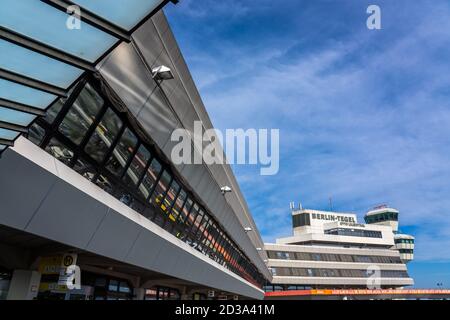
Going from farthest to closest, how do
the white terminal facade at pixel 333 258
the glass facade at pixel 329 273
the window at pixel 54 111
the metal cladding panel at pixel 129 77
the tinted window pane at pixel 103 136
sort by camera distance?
the white terminal facade at pixel 333 258 → the glass facade at pixel 329 273 → the tinted window pane at pixel 103 136 → the metal cladding panel at pixel 129 77 → the window at pixel 54 111

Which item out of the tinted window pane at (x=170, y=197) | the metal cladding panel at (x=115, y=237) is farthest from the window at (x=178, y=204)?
the metal cladding panel at (x=115, y=237)

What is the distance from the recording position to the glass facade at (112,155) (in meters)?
6.78

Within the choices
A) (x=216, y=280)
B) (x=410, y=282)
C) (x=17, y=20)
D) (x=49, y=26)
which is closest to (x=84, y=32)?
(x=49, y=26)

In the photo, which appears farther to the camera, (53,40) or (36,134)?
(36,134)

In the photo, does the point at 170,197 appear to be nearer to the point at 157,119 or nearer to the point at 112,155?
the point at 157,119

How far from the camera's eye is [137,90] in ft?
26.3

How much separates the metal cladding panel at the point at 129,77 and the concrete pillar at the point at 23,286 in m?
4.95

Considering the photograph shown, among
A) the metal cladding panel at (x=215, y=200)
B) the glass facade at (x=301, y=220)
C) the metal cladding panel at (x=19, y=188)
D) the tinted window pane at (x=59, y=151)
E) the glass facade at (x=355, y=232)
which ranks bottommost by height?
the metal cladding panel at (x=19, y=188)

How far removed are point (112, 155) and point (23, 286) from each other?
394cm

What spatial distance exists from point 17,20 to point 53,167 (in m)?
3.87

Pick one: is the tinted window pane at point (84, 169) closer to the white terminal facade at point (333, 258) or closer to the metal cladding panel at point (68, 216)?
the metal cladding panel at point (68, 216)

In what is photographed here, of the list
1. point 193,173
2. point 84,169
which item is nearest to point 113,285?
point 193,173

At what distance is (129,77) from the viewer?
752 centimetres

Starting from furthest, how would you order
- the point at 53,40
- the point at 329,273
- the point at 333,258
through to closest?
the point at 333,258, the point at 329,273, the point at 53,40
